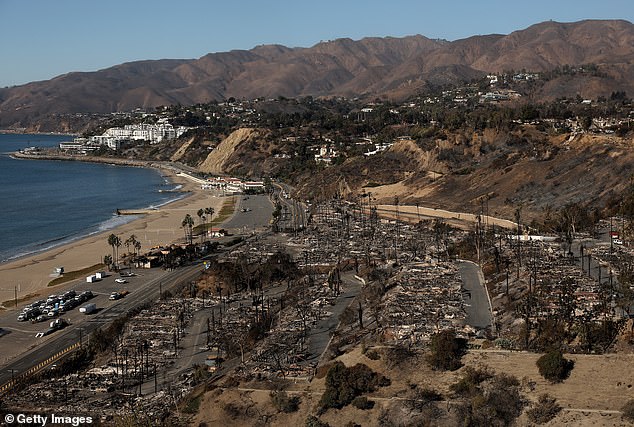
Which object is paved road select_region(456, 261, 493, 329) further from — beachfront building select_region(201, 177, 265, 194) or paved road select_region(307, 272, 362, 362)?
beachfront building select_region(201, 177, 265, 194)

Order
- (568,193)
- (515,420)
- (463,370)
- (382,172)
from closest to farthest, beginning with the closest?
(515,420) < (463,370) < (568,193) < (382,172)

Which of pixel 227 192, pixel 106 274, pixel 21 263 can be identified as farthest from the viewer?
pixel 227 192

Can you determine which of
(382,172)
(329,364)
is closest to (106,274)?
(329,364)

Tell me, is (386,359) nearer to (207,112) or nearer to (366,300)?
(366,300)

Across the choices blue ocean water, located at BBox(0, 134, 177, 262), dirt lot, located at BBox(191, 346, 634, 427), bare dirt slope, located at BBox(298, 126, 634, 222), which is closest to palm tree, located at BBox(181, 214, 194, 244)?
blue ocean water, located at BBox(0, 134, 177, 262)

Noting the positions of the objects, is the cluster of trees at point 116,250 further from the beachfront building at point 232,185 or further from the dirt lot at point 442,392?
the beachfront building at point 232,185

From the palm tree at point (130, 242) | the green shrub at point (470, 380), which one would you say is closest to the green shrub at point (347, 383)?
the green shrub at point (470, 380)
